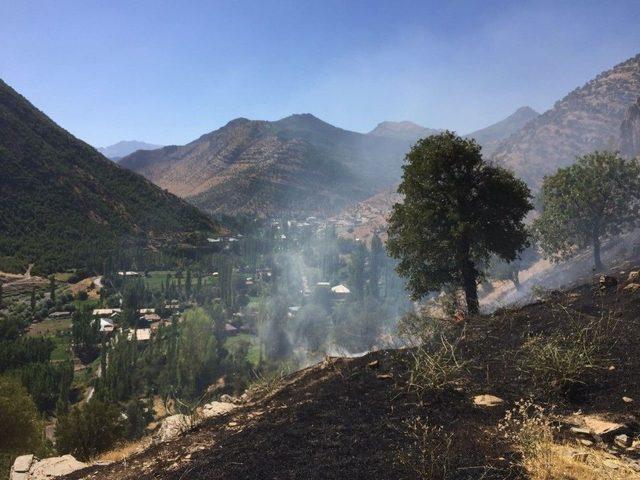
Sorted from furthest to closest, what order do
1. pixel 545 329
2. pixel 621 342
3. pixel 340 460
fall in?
pixel 545 329 → pixel 621 342 → pixel 340 460

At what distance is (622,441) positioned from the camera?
5.49 metres

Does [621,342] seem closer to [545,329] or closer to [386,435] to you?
[545,329]

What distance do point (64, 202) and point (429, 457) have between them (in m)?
137

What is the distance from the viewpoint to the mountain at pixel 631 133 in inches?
3799

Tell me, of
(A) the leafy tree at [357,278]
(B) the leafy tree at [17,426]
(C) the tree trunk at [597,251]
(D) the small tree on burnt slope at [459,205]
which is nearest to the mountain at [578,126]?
(A) the leafy tree at [357,278]

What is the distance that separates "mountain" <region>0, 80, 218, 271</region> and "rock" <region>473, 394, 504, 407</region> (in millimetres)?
105535

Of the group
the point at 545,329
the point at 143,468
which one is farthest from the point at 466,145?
the point at 143,468

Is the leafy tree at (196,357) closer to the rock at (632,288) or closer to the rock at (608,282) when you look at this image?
the rock at (608,282)

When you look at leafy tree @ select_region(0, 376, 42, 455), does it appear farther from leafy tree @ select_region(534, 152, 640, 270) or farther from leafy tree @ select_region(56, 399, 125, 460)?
leafy tree @ select_region(534, 152, 640, 270)

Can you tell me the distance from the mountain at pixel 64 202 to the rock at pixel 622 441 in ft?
353

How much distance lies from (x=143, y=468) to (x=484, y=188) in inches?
593

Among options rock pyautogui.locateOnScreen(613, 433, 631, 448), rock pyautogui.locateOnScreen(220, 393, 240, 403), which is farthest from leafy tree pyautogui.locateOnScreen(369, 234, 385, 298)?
rock pyautogui.locateOnScreen(613, 433, 631, 448)

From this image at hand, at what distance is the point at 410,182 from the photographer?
17234mm

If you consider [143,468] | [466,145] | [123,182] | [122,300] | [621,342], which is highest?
[123,182]
